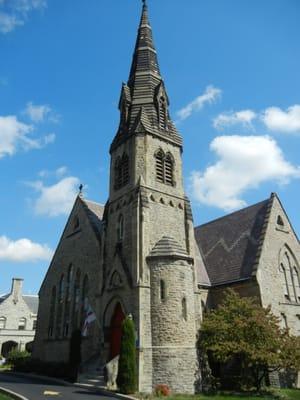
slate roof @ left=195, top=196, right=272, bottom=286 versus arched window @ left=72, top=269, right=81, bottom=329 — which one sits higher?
slate roof @ left=195, top=196, right=272, bottom=286

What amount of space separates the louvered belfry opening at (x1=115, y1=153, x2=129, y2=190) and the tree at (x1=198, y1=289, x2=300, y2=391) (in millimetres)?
10924

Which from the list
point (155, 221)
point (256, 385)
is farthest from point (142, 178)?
point (256, 385)

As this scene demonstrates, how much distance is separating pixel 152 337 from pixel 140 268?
3.74m

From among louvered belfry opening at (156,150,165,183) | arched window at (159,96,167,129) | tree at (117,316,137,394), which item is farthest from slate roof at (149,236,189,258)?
arched window at (159,96,167,129)

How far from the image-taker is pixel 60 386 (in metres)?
19.5

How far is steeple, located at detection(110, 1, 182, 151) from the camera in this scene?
2578 centimetres

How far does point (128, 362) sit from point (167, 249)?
6.56m

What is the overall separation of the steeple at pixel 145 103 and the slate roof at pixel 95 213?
5.74 m

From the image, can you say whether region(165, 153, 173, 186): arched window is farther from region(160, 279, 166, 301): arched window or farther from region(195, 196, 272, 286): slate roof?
region(160, 279, 166, 301): arched window

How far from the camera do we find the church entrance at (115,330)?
71.0 feet

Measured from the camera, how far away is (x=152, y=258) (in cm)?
2080

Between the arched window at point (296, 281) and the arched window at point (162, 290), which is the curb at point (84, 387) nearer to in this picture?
the arched window at point (162, 290)

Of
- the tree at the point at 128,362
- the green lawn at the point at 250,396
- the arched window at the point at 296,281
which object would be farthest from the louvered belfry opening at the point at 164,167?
the green lawn at the point at 250,396

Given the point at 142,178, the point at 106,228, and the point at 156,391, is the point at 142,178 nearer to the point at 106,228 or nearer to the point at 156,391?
the point at 106,228
